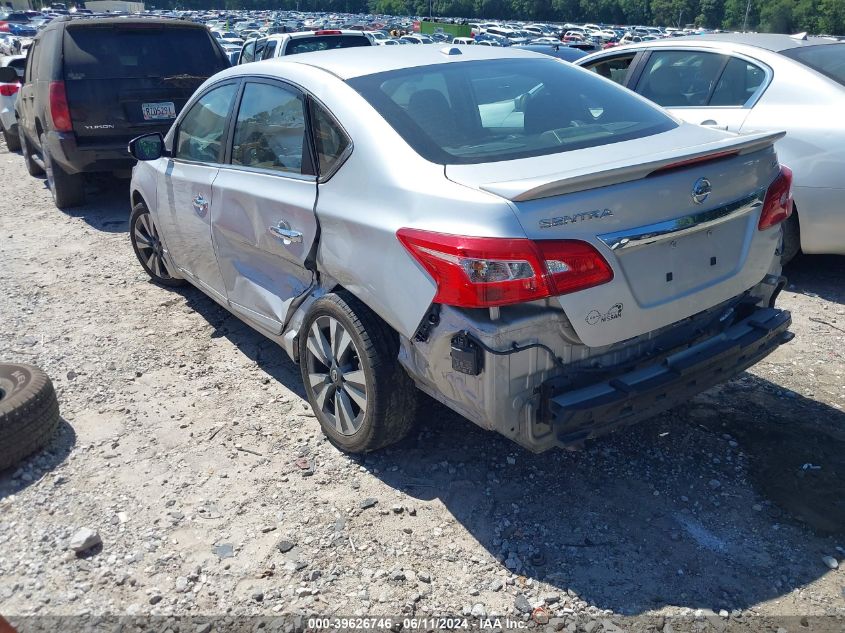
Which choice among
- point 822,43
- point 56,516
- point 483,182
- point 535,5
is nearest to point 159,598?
point 56,516

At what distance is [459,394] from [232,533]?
45.3 inches

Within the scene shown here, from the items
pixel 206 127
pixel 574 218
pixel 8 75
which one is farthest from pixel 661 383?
pixel 8 75

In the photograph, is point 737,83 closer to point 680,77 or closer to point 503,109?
point 680,77

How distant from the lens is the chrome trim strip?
262 cm

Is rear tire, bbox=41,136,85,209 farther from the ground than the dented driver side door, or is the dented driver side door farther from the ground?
the dented driver side door

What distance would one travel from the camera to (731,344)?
9.88ft

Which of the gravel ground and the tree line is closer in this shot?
the gravel ground

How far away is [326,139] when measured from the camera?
334cm

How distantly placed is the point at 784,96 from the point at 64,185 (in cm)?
731

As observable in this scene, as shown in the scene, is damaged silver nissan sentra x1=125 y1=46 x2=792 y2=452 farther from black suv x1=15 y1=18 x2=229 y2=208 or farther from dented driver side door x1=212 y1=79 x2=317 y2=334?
black suv x1=15 y1=18 x2=229 y2=208

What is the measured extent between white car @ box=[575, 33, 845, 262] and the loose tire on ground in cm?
407

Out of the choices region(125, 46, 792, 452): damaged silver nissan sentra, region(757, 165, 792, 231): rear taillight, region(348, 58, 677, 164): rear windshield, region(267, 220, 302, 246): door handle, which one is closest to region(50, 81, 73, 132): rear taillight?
region(125, 46, 792, 452): damaged silver nissan sentra

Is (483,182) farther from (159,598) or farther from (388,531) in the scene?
(159,598)

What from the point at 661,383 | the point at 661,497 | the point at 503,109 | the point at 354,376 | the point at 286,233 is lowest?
the point at 661,497
